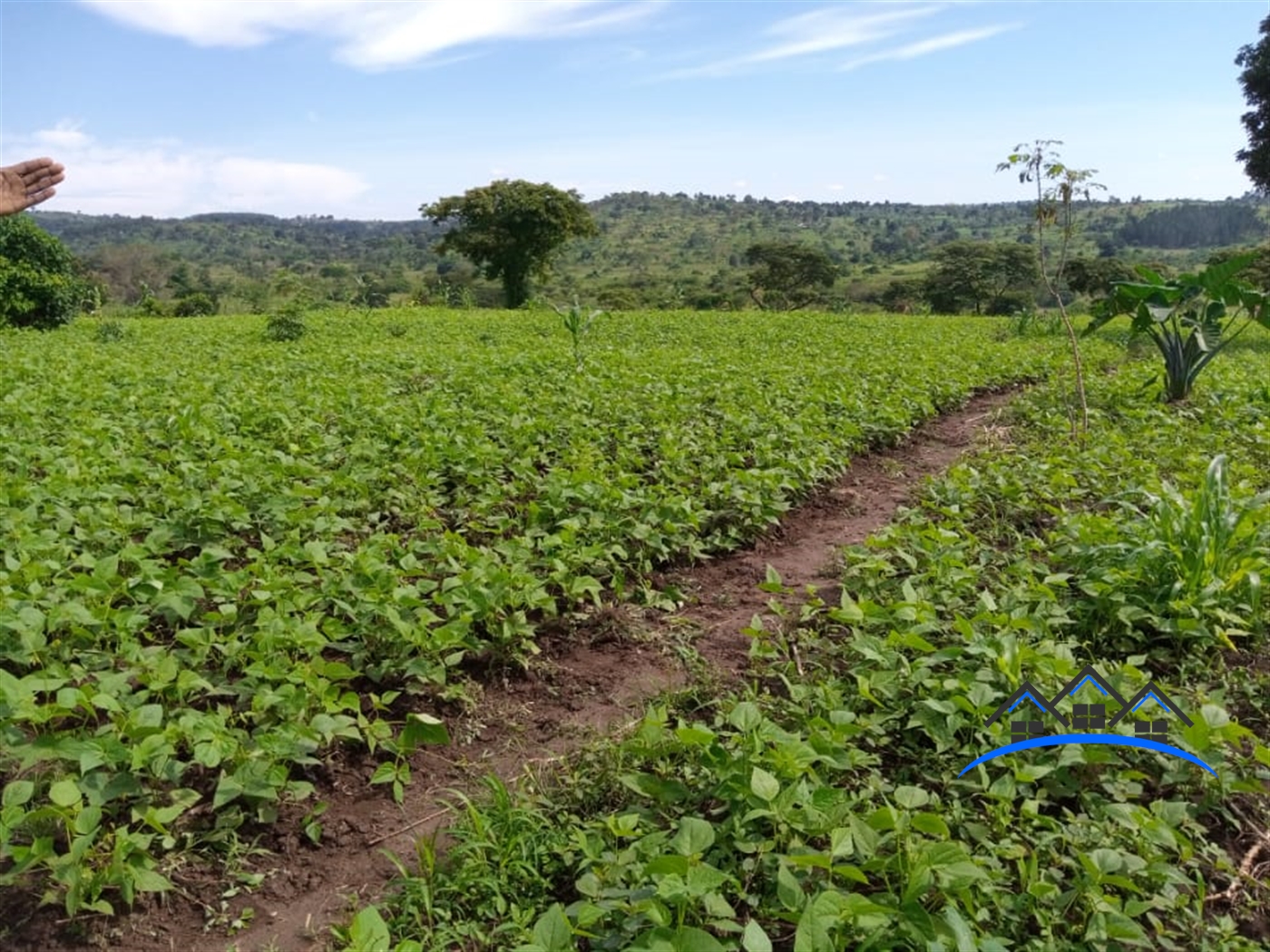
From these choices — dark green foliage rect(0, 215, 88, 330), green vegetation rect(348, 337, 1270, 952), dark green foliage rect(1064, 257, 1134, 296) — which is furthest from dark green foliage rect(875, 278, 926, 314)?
green vegetation rect(348, 337, 1270, 952)

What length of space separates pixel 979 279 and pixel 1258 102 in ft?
61.8

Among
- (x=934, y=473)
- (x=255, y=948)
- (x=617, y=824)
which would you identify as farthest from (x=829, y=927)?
(x=934, y=473)

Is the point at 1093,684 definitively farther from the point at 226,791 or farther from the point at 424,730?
the point at 226,791

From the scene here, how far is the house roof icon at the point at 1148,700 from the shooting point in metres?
2.59

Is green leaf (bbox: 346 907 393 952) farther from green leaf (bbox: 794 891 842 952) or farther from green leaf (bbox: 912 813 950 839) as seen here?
green leaf (bbox: 912 813 950 839)

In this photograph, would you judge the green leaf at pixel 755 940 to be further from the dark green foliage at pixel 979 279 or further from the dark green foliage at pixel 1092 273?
the dark green foliage at pixel 979 279

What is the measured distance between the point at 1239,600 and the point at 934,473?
3.20m

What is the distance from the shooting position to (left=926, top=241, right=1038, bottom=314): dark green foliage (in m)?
37.3

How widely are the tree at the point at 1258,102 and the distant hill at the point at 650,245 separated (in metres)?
16.8

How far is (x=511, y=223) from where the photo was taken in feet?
112

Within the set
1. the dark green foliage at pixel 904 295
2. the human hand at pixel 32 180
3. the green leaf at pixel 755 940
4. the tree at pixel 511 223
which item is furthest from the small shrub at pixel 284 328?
the dark green foliage at pixel 904 295

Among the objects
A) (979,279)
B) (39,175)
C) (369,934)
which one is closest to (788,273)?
(979,279)

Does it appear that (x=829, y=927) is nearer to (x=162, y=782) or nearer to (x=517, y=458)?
(x=162, y=782)

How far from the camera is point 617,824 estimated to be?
2.30m
